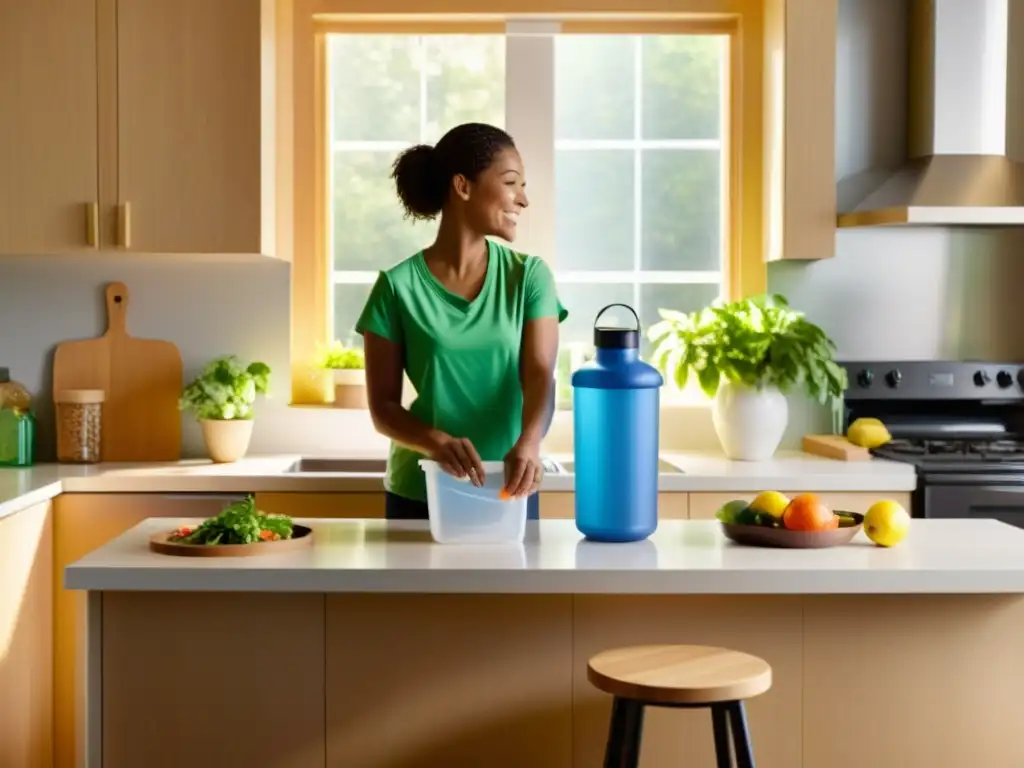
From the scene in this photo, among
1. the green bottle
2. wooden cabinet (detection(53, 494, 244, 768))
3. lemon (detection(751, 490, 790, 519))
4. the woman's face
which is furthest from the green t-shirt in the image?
the green bottle

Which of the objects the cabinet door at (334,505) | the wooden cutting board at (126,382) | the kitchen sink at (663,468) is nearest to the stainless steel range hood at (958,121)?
the kitchen sink at (663,468)

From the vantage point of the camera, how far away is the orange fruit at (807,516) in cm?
240

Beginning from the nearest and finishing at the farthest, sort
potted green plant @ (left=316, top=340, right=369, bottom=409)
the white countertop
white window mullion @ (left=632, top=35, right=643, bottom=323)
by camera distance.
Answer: the white countertop → potted green plant @ (left=316, top=340, right=369, bottom=409) → white window mullion @ (left=632, top=35, right=643, bottom=323)

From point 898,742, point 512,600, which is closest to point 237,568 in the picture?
point 512,600

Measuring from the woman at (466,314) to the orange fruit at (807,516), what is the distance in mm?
496

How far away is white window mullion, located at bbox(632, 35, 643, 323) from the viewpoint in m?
4.32

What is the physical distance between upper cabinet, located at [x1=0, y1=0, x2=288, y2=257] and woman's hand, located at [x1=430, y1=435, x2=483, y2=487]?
5.24 feet

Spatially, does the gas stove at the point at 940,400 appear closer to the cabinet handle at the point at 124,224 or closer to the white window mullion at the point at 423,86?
the white window mullion at the point at 423,86

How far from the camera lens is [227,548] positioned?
2330 mm

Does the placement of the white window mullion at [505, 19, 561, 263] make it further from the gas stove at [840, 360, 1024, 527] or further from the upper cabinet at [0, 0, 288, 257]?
the gas stove at [840, 360, 1024, 527]

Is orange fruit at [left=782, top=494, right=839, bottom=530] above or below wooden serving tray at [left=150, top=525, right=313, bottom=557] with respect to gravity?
above

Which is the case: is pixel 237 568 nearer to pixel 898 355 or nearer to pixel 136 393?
pixel 136 393

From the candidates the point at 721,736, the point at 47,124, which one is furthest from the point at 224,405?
the point at 721,736

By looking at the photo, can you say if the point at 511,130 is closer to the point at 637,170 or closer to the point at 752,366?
the point at 637,170
